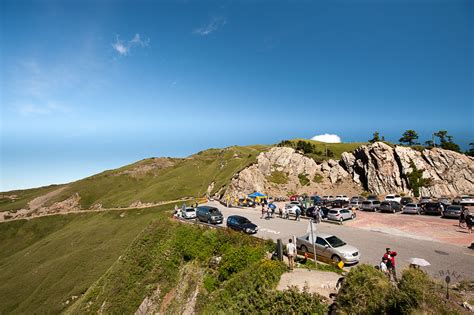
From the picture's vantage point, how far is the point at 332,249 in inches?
764

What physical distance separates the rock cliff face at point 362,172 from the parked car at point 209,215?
2860cm

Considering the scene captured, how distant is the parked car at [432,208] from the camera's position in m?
37.7

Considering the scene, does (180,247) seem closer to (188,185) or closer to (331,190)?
(331,190)

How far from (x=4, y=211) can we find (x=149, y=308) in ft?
411

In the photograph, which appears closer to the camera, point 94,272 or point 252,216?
point 252,216

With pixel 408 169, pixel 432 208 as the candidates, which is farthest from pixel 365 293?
pixel 408 169

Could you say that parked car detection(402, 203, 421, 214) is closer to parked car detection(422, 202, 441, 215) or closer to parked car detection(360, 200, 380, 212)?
parked car detection(422, 202, 441, 215)

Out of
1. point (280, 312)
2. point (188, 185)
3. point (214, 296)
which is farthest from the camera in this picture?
point (188, 185)

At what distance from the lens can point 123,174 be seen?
13212 centimetres

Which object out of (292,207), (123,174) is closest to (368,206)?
(292,207)

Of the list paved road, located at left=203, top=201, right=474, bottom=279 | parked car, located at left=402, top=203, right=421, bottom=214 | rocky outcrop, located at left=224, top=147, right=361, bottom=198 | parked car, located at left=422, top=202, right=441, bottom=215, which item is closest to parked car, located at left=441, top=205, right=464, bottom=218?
parked car, located at left=422, top=202, right=441, bottom=215

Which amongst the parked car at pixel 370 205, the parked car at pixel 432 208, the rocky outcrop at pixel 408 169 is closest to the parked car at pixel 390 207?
the parked car at pixel 370 205

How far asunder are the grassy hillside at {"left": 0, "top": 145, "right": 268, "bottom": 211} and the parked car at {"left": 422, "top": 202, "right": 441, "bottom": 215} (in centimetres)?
4601

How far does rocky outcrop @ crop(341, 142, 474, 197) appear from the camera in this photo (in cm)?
6081
